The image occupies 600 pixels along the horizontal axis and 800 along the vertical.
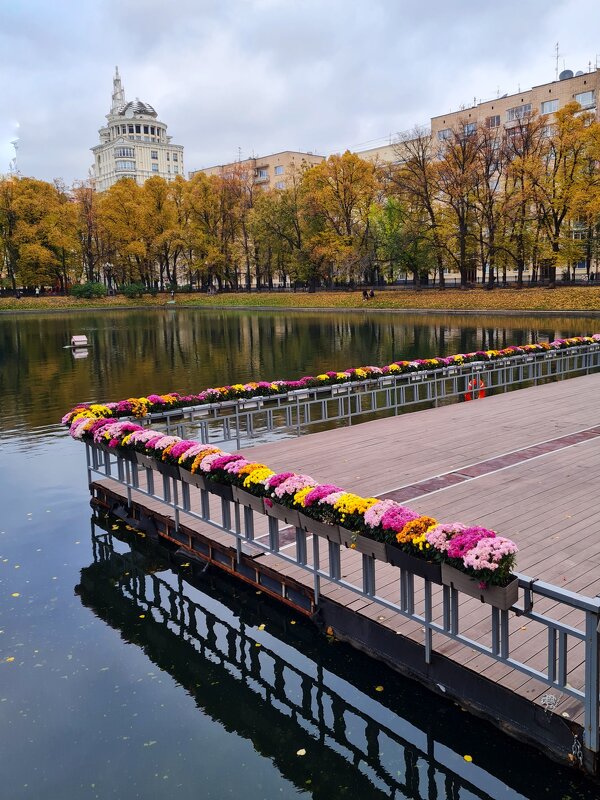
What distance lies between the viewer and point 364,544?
6516 millimetres

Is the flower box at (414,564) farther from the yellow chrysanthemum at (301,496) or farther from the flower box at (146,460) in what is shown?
the flower box at (146,460)

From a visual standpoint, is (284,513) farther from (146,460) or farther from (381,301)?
(381,301)

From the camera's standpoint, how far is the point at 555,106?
78.4 m

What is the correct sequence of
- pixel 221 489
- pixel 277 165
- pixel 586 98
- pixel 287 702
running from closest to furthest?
1. pixel 287 702
2. pixel 221 489
3. pixel 586 98
4. pixel 277 165

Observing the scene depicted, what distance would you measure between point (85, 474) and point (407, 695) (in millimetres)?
10247

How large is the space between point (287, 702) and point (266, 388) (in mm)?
9321

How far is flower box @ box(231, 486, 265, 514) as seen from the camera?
777 cm

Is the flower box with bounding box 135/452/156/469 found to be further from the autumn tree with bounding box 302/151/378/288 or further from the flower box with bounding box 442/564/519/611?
the autumn tree with bounding box 302/151/378/288

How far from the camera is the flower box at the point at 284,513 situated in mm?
7344

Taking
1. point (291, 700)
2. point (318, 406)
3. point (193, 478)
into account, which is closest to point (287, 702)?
point (291, 700)

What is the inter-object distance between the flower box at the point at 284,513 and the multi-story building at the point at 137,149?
14963 cm

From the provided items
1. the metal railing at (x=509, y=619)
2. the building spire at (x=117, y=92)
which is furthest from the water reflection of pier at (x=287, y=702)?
the building spire at (x=117, y=92)

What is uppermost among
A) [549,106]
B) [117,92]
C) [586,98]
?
[117,92]

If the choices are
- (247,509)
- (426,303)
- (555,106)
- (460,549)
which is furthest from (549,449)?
(555,106)
